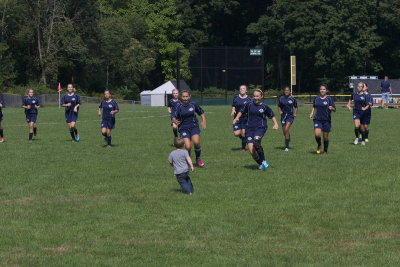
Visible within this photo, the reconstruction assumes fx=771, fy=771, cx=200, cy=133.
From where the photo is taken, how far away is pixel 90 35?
278 ft

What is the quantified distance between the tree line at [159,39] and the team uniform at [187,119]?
58.4 meters

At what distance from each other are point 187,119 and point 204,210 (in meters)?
6.25

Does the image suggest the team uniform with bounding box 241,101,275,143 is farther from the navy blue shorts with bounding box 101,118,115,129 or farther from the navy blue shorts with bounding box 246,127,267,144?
the navy blue shorts with bounding box 101,118,115,129

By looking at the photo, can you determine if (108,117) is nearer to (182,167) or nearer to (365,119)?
(365,119)

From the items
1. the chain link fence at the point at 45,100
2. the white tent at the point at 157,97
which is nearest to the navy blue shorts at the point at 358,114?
the chain link fence at the point at 45,100

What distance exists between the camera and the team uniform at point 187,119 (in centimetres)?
1823

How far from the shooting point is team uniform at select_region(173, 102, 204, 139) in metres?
18.2

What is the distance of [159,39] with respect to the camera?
313 ft

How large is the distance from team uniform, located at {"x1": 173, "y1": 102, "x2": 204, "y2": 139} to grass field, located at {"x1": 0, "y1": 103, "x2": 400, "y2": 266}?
3.08ft

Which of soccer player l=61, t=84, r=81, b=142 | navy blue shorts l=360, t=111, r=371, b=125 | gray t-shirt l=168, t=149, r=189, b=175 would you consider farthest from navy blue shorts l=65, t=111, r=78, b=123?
gray t-shirt l=168, t=149, r=189, b=175

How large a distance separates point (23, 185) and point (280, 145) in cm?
1120

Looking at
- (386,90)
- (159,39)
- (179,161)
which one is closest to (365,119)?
(179,161)

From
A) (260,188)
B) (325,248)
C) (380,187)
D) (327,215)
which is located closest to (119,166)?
(260,188)

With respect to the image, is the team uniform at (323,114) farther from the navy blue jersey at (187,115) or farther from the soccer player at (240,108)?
the navy blue jersey at (187,115)
